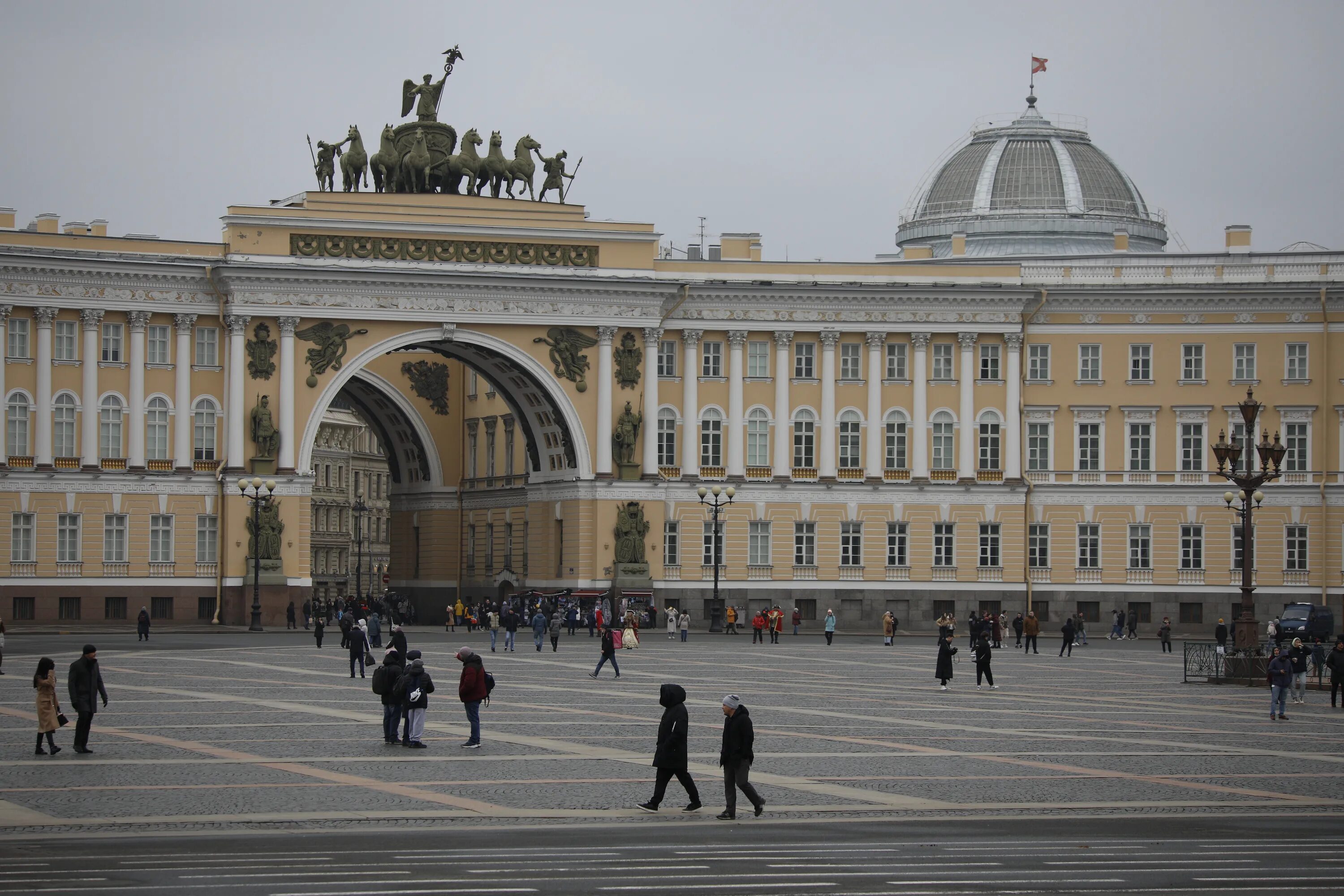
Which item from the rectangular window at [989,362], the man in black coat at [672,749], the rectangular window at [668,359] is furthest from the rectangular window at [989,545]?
the man in black coat at [672,749]

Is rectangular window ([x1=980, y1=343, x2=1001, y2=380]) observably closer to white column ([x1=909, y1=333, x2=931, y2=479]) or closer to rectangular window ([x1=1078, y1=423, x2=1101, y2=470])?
white column ([x1=909, y1=333, x2=931, y2=479])

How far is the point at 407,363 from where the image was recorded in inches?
3366

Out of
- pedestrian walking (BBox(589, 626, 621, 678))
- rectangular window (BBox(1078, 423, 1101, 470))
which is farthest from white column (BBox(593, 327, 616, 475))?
pedestrian walking (BBox(589, 626, 621, 678))

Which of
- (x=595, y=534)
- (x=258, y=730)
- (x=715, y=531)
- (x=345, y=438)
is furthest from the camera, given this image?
(x=345, y=438)

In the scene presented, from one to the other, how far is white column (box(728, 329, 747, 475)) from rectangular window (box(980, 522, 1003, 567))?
A: 9536 mm

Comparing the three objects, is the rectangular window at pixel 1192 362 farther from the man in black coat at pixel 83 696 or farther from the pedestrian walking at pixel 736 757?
the pedestrian walking at pixel 736 757

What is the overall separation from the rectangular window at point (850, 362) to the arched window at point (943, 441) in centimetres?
338

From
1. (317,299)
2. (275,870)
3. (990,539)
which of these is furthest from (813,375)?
(275,870)

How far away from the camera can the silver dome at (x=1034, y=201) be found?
9169cm

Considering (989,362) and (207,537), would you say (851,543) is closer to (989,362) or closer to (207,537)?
(989,362)

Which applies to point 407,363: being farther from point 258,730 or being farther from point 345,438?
point 258,730

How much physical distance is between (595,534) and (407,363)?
15.1 meters

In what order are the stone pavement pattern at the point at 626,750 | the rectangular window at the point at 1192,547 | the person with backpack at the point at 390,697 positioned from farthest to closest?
1. the rectangular window at the point at 1192,547
2. the person with backpack at the point at 390,697
3. the stone pavement pattern at the point at 626,750

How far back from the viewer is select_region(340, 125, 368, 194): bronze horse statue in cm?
7294
